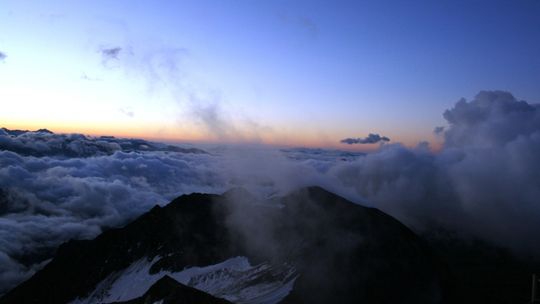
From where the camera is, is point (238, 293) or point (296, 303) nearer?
point (296, 303)

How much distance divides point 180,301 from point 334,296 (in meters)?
96.7

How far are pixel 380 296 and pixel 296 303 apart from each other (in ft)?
149

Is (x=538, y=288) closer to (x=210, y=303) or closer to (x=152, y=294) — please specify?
(x=210, y=303)

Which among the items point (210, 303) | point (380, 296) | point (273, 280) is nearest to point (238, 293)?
point (273, 280)

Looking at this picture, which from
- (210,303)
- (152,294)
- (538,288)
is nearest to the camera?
(538,288)

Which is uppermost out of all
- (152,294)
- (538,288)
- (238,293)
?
(538,288)

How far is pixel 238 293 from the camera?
637 ft

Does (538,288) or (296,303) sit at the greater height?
(538,288)

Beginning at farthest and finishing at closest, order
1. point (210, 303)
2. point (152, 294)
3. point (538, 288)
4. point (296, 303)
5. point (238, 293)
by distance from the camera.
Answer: point (238, 293) → point (296, 303) → point (152, 294) → point (210, 303) → point (538, 288)

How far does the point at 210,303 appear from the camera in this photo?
11431 centimetres

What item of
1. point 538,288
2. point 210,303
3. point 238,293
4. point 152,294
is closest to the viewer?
point 538,288

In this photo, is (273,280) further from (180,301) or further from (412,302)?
(180,301)

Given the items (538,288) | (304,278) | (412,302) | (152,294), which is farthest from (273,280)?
(538,288)

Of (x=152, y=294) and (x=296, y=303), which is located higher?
(x=152, y=294)
